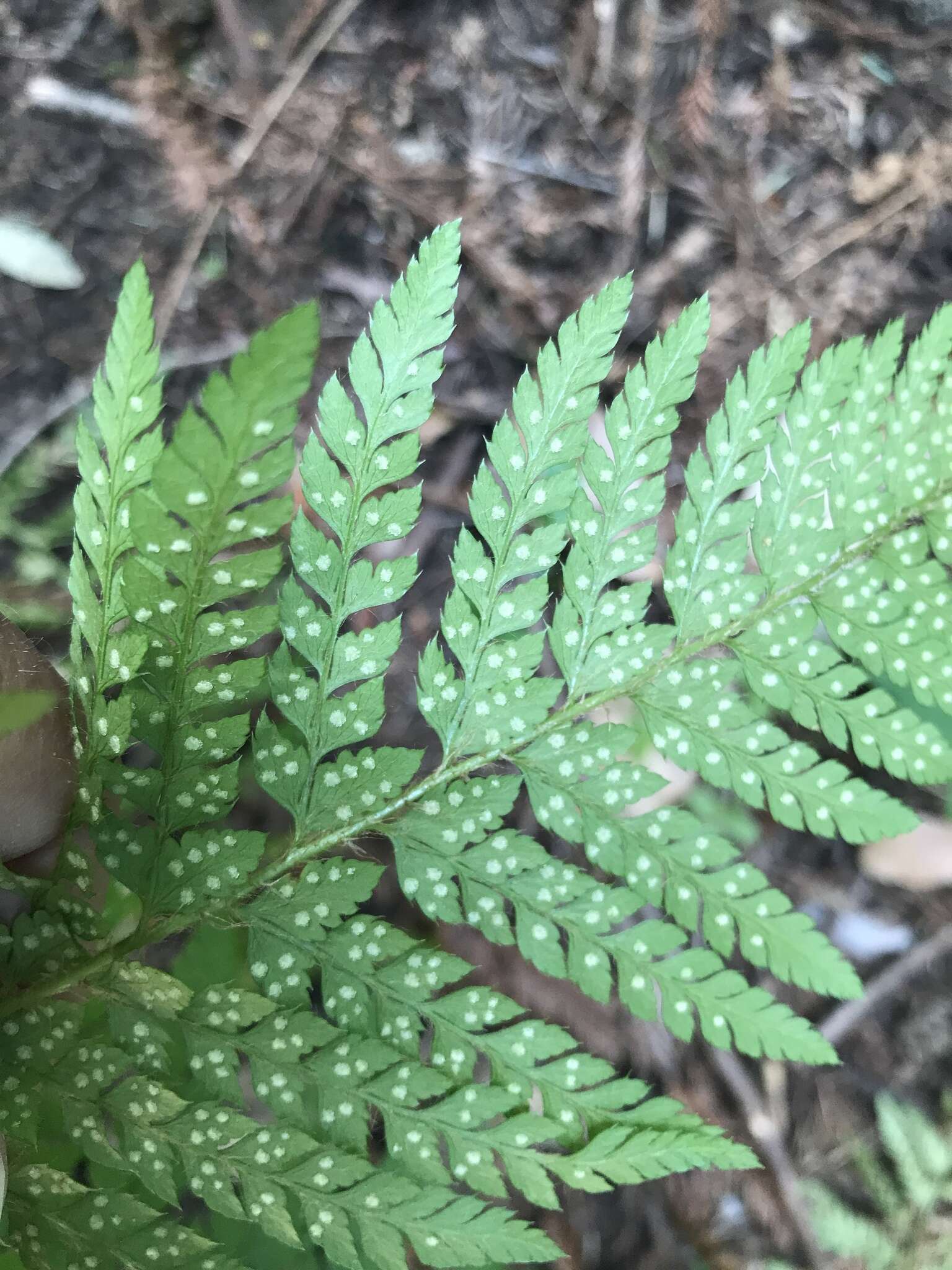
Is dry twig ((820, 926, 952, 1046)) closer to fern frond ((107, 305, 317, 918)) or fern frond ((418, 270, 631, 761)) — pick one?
fern frond ((418, 270, 631, 761))

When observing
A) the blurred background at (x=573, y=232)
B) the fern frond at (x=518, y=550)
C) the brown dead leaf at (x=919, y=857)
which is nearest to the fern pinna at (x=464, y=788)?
the fern frond at (x=518, y=550)

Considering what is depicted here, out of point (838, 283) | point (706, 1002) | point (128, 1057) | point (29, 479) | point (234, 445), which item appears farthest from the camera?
point (838, 283)

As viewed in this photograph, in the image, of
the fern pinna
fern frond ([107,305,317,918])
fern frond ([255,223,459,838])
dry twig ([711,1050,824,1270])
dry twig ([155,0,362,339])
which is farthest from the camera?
dry twig ([155,0,362,339])

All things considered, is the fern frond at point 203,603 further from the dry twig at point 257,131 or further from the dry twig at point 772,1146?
the dry twig at point 772,1146

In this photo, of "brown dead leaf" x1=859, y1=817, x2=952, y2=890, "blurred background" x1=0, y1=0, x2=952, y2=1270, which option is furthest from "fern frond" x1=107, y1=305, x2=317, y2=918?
"brown dead leaf" x1=859, y1=817, x2=952, y2=890

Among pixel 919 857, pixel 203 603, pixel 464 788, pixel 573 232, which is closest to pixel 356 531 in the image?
pixel 203 603

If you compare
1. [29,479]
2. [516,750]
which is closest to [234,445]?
[516,750]

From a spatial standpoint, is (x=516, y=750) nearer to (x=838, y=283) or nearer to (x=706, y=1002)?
(x=706, y=1002)
